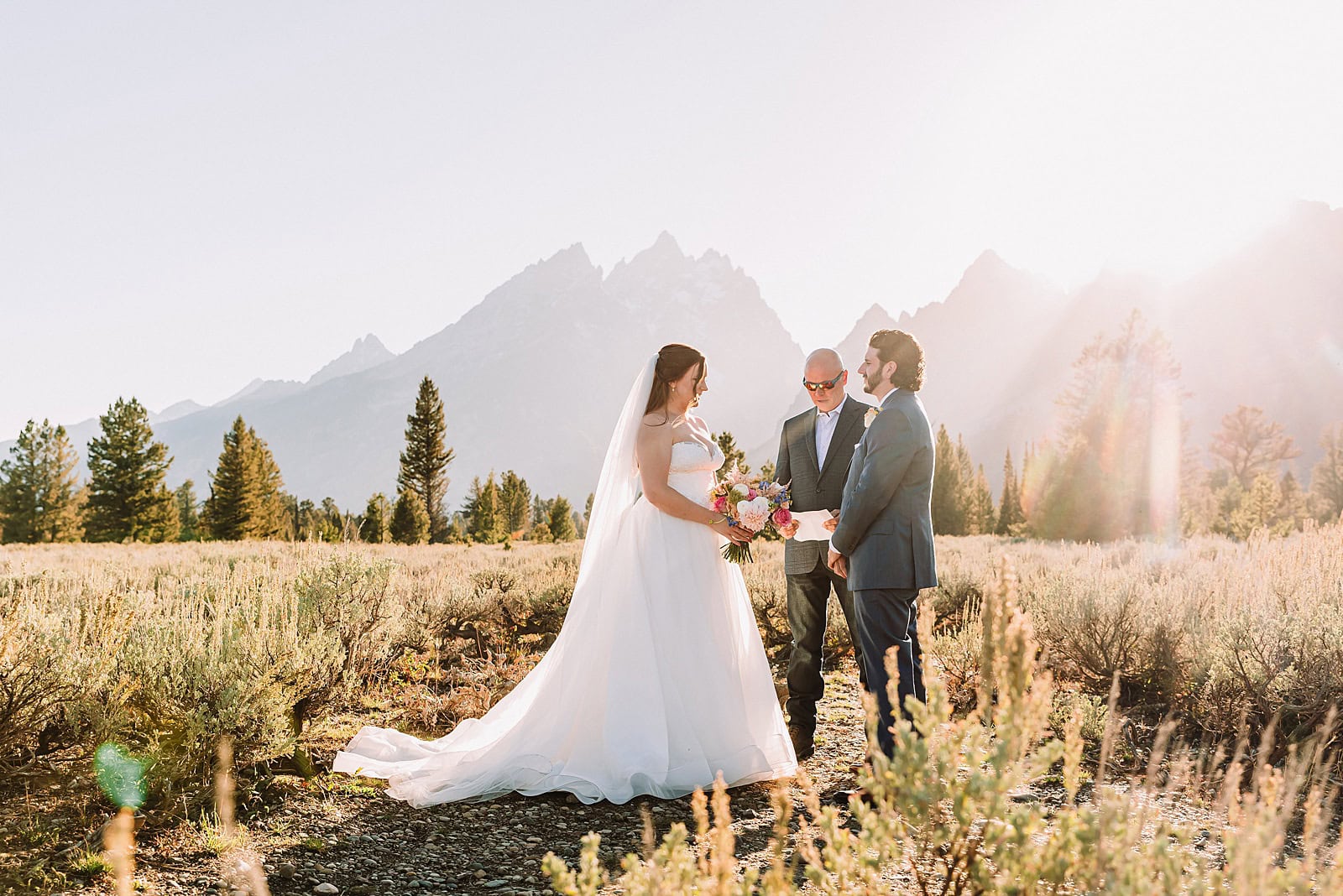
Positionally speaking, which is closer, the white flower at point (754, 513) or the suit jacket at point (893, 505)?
the suit jacket at point (893, 505)

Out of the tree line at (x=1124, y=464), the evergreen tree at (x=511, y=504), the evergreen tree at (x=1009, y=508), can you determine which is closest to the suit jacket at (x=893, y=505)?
the tree line at (x=1124, y=464)

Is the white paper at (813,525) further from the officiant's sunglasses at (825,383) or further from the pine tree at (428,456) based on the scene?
the pine tree at (428,456)

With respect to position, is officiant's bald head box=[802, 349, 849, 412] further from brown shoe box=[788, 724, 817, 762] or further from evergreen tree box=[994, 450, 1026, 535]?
evergreen tree box=[994, 450, 1026, 535]

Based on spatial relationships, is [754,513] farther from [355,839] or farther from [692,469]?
[355,839]

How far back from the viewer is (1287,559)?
6.63 m

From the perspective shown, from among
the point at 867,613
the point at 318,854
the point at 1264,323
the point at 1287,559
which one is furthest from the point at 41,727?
the point at 1264,323

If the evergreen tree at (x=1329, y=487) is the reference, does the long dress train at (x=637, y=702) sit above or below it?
below

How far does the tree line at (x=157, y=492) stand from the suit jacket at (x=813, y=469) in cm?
3360

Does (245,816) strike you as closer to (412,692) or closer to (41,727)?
(41,727)

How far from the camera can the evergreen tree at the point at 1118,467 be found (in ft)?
67.9

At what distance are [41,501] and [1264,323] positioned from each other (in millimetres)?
161045

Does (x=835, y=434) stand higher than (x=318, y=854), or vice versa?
(x=835, y=434)

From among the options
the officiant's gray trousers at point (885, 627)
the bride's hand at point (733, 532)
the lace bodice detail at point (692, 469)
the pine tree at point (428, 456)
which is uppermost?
the pine tree at point (428, 456)

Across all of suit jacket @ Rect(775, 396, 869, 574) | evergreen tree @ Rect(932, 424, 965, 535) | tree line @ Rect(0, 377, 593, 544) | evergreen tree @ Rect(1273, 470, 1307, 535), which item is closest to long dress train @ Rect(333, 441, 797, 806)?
suit jacket @ Rect(775, 396, 869, 574)
